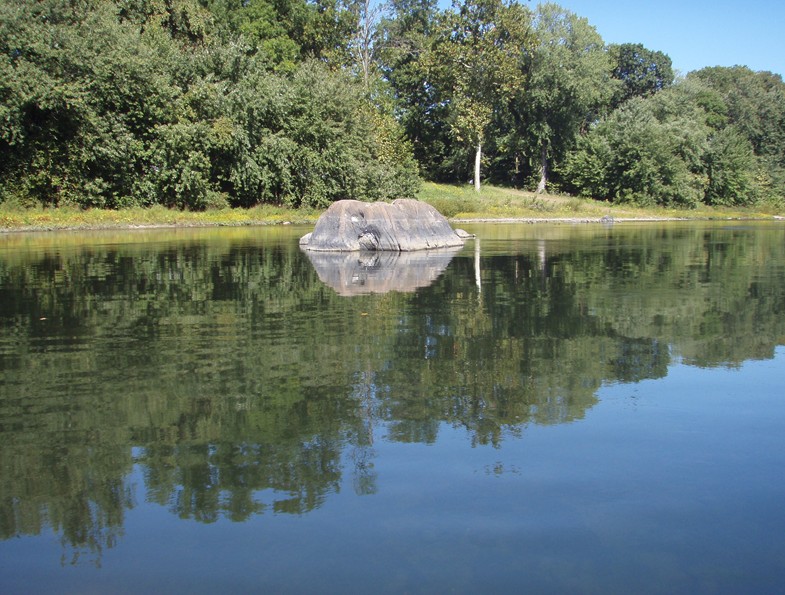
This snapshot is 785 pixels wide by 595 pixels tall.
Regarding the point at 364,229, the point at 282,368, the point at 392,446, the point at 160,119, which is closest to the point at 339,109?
the point at 160,119

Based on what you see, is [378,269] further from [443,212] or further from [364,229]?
[443,212]

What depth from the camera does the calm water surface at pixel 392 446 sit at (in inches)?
154

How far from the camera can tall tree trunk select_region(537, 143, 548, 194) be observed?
6988 centimetres

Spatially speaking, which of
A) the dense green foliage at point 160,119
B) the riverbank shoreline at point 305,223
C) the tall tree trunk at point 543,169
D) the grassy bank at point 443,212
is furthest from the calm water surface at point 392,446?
the tall tree trunk at point 543,169

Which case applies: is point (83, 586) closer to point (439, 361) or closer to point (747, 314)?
point (439, 361)

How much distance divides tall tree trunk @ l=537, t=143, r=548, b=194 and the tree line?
0.68 ft

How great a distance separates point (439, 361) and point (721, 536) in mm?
4296

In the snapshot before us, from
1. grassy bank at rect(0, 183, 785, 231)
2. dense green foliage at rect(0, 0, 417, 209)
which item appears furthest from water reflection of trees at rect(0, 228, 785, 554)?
dense green foliage at rect(0, 0, 417, 209)

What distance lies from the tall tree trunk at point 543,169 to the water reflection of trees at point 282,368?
54.4 metres

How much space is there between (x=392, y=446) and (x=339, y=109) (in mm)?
43850

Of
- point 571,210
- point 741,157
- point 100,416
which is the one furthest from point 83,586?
point 741,157

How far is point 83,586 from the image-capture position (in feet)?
12.2

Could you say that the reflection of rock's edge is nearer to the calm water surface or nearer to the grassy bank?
the calm water surface

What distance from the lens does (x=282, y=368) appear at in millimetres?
7965
